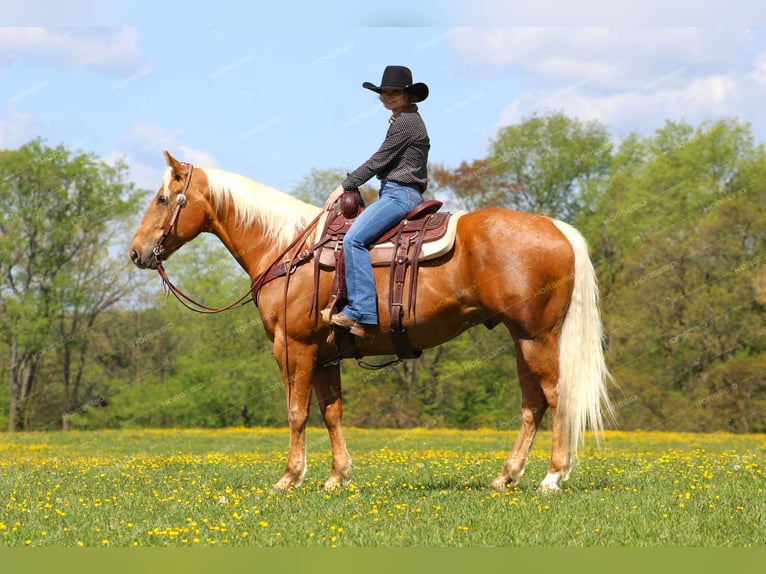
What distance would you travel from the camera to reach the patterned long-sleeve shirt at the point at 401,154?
9023 mm

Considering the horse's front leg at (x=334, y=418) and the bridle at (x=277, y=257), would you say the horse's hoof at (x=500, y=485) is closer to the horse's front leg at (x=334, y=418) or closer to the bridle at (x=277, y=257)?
the horse's front leg at (x=334, y=418)

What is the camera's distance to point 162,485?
31.5 ft

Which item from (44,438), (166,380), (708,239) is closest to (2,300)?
(166,380)

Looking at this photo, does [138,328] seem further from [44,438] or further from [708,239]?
[708,239]

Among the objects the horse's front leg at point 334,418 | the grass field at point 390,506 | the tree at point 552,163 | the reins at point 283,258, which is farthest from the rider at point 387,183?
the tree at point 552,163

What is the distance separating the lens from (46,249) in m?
39.9

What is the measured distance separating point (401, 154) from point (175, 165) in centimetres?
248

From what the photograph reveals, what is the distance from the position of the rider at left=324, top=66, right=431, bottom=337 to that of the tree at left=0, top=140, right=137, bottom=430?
32.3 meters

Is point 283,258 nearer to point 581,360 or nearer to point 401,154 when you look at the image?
point 401,154

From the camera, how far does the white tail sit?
28.2 feet

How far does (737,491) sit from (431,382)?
31.4 m

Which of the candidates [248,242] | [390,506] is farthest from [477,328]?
[390,506]

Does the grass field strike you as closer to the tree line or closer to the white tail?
the white tail

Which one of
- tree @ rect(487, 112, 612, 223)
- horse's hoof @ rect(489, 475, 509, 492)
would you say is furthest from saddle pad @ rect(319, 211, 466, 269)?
tree @ rect(487, 112, 612, 223)
